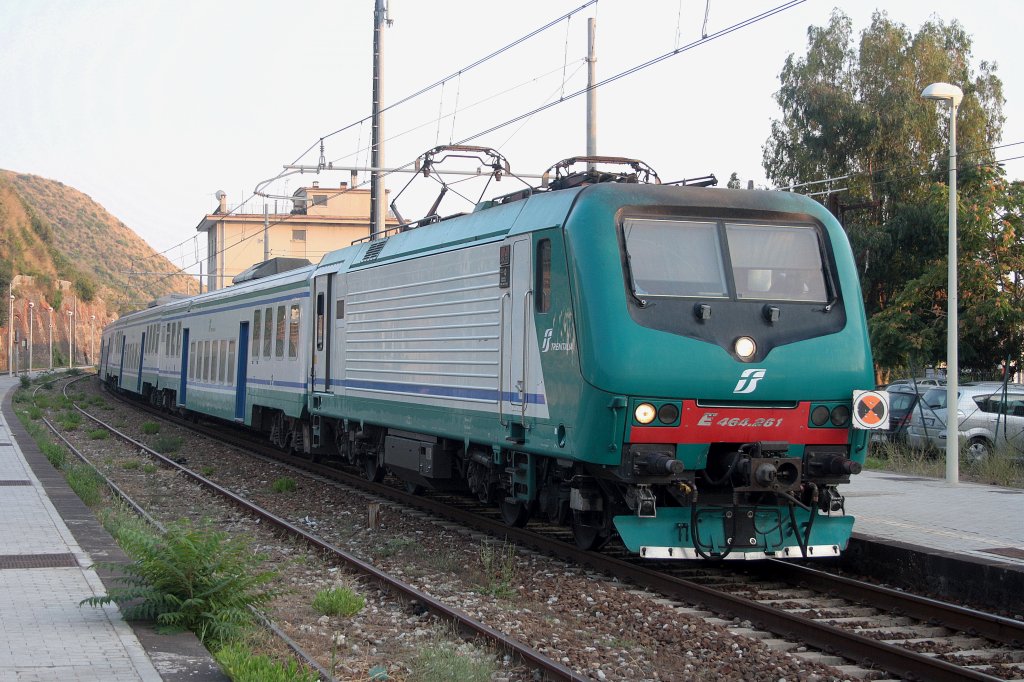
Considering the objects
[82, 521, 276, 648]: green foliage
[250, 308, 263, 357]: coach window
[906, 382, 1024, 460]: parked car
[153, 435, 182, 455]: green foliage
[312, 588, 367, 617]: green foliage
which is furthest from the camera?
[153, 435, 182, 455]: green foliage

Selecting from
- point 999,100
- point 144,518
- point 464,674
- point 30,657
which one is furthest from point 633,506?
point 999,100

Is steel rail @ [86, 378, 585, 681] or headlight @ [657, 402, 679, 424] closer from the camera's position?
steel rail @ [86, 378, 585, 681]

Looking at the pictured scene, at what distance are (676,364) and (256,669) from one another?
409 centimetres

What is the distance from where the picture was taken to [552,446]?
9.23 m

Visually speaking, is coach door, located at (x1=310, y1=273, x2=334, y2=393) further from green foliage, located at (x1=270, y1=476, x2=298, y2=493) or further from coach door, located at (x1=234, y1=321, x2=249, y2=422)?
coach door, located at (x1=234, y1=321, x2=249, y2=422)

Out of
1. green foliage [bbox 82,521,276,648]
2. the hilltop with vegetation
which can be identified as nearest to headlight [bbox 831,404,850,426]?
green foliage [bbox 82,521,276,648]

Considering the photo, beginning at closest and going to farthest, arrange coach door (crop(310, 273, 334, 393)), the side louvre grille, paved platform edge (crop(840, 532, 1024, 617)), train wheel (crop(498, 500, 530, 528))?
paved platform edge (crop(840, 532, 1024, 617)), train wheel (crop(498, 500, 530, 528)), the side louvre grille, coach door (crop(310, 273, 334, 393))

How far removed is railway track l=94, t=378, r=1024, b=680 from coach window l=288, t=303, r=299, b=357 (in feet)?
24.8

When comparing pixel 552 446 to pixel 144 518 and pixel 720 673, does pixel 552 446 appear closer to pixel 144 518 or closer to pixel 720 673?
pixel 720 673

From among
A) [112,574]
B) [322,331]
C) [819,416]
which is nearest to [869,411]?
[819,416]

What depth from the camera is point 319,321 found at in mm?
16297

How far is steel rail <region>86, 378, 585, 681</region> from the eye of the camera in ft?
21.3

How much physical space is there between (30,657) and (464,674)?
232cm

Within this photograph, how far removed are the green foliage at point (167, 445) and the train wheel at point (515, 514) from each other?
479 inches
